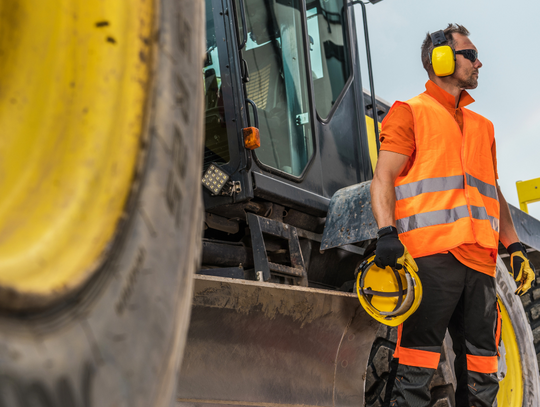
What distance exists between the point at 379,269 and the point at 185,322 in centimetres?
175

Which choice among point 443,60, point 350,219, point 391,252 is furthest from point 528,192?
point 391,252

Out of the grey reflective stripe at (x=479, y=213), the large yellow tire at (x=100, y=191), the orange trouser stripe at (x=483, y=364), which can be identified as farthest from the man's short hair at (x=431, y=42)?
the large yellow tire at (x=100, y=191)

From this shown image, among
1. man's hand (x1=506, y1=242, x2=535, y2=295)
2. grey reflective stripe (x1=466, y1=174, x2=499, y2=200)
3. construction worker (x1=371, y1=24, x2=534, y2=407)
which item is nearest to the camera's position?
construction worker (x1=371, y1=24, x2=534, y2=407)

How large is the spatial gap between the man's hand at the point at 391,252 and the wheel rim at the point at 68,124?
165cm

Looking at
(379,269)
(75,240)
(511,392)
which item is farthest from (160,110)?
(511,392)

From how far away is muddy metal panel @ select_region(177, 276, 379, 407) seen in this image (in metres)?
1.89

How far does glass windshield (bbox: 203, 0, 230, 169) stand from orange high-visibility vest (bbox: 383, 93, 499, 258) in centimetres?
78

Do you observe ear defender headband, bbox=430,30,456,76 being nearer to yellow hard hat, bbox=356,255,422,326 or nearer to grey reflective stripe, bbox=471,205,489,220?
grey reflective stripe, bbox=471,205,489,220

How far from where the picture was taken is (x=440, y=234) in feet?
7.59

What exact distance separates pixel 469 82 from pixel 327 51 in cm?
84

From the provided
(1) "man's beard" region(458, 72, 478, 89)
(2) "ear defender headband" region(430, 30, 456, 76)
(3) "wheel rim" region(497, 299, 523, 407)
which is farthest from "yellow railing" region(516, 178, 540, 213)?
(2) "ear defender headband" region(430, 30, 456, 76)

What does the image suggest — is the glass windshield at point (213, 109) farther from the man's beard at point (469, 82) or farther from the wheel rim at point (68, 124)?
the wheel rim at point (68, 124)

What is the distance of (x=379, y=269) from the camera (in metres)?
2.36

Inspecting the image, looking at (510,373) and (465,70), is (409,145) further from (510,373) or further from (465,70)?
(510,373)
